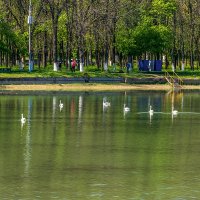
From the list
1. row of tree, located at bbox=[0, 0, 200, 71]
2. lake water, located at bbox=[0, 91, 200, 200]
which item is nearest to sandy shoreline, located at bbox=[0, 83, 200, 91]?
row of tree, located at bbox=[0, 0, 200, 71]

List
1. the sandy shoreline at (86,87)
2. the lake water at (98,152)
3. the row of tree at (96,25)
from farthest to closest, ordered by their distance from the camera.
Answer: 1. the row of tree at (96,25)
2. the sandy shoreline at (86,87)
3. the lake water at (98,152)

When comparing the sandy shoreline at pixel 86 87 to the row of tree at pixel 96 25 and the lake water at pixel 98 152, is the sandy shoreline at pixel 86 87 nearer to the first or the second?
the row of tree at pixel 96 25

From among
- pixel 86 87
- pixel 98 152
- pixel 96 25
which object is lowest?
pixel 98 152

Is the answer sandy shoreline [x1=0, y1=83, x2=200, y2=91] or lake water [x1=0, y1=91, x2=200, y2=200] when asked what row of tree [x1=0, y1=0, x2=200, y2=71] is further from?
lake water [x1=0, y1=91, x2=200, y2=200]

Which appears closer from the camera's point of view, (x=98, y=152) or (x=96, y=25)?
(x=98, y=152)

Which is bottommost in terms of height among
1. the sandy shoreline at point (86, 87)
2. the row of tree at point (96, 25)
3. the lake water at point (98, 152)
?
the lake water at point (98, 152)

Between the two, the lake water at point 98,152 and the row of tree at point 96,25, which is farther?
the row of tree at point 96,25

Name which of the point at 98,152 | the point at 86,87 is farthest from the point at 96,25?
the point at 98,152

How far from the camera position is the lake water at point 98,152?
32781 mm

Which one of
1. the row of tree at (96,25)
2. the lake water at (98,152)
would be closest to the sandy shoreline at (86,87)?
the row of tree at (96,25)

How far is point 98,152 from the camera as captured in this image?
43375mm

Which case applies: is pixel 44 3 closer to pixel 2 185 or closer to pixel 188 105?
pixel 188 105

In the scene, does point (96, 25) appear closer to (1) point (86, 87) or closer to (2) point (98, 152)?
(1) point (86, 87)

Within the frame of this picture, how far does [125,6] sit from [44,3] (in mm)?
11127
